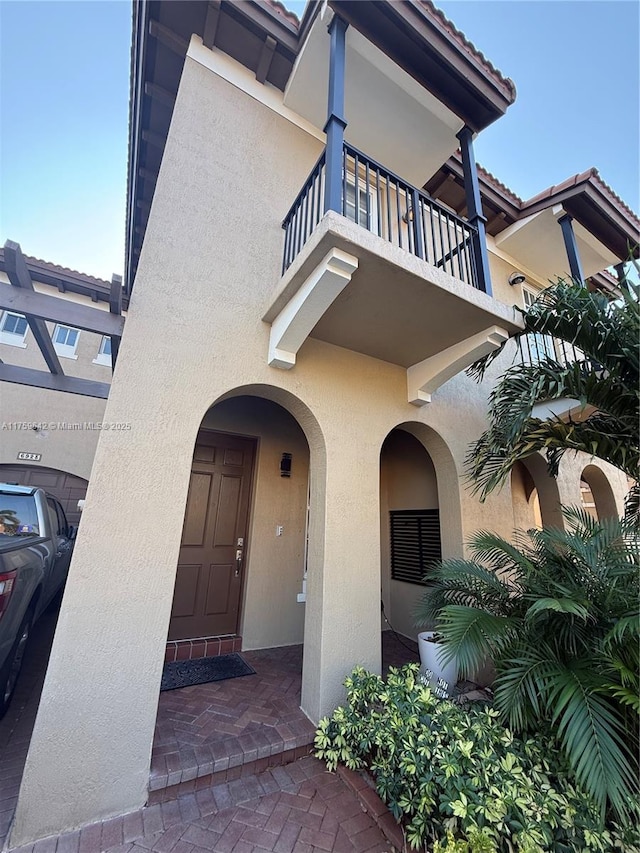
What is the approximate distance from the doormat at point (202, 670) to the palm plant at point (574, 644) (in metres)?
2.97

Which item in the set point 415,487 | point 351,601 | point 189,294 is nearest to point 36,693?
point 351,601

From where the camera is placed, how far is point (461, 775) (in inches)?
88.0

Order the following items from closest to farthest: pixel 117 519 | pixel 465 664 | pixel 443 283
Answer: pixel 465 664 → pixel 117 519 → pixel 443 283

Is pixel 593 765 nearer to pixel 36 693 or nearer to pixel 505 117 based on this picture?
pixel 36 693

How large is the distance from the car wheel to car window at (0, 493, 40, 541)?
92cm

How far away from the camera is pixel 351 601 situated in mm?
3715

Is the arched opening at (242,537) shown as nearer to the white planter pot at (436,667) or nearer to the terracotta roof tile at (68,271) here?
the white planter pot at (436,667)

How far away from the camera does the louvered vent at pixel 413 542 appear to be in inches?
235

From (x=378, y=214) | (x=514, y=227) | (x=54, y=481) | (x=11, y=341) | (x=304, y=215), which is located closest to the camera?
(x=378, y=214)

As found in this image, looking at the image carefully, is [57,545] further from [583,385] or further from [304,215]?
[583,385]

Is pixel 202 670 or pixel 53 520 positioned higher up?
pixel 53 520

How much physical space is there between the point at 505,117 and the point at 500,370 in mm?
3720

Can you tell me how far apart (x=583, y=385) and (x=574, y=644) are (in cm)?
253

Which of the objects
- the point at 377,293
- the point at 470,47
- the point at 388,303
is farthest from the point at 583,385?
the point at 470,47
